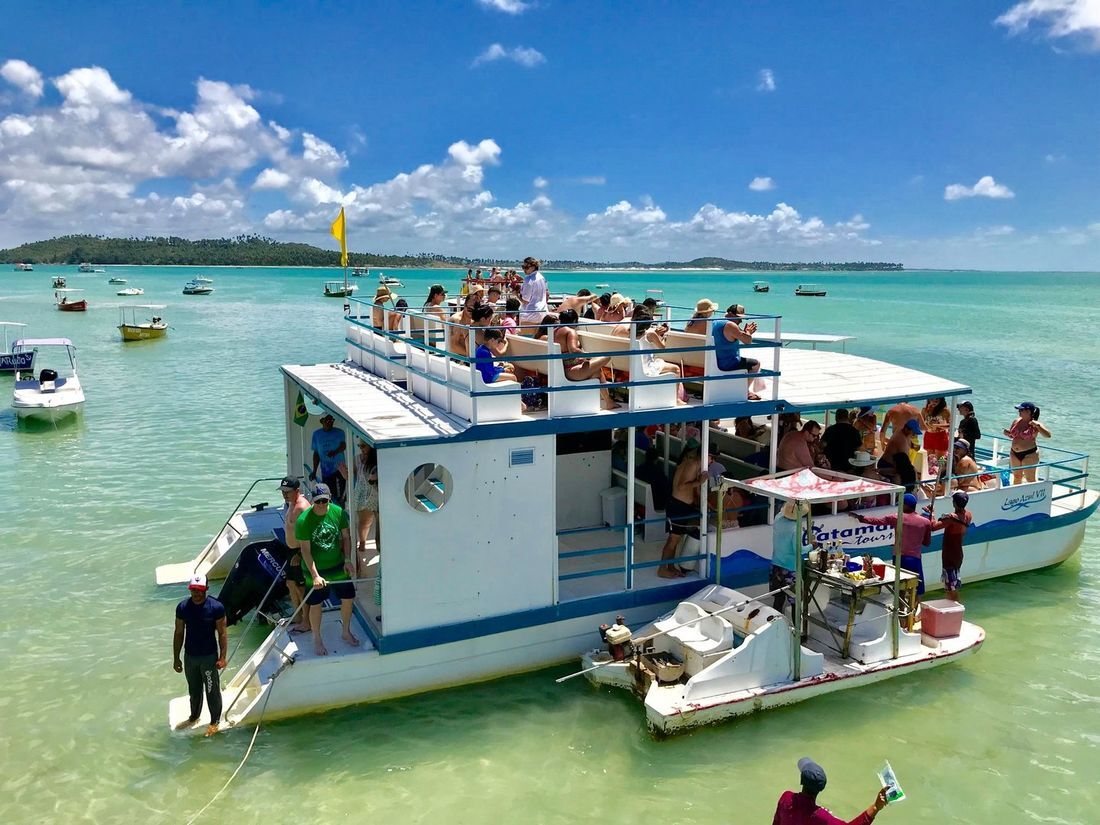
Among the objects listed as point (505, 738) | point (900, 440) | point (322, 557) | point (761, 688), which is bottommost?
point (505, 738)

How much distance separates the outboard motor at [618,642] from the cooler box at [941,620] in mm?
3764

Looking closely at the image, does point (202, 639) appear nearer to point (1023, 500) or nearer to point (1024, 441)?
point (1023, 500)

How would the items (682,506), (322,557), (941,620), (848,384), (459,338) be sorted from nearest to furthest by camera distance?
(322,557), (459,338), (941,620), (682,506), (848,384)

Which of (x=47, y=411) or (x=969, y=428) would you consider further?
(x=47, y=411)

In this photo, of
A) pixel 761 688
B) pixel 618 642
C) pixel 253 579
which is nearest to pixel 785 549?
pixel 761 688

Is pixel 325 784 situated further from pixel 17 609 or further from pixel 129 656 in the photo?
pixel 17 609

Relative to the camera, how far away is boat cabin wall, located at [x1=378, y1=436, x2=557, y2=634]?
851cm

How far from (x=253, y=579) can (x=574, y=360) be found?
4696 millimetres

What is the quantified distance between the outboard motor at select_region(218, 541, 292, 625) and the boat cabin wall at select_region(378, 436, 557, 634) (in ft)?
7.30

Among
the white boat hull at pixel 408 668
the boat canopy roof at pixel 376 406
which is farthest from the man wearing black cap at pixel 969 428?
the boat canopy roof at pixel 376 406

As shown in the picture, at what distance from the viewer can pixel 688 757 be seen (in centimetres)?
834

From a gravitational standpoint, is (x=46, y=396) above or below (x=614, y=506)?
below

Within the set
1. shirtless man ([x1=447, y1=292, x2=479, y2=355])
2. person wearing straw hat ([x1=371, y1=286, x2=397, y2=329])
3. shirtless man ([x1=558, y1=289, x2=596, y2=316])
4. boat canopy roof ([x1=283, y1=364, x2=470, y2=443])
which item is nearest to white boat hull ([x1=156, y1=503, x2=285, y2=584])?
boat canopy roof ([x1=283, y1=364, x2=470, y2=443])

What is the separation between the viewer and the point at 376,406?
954 cm
